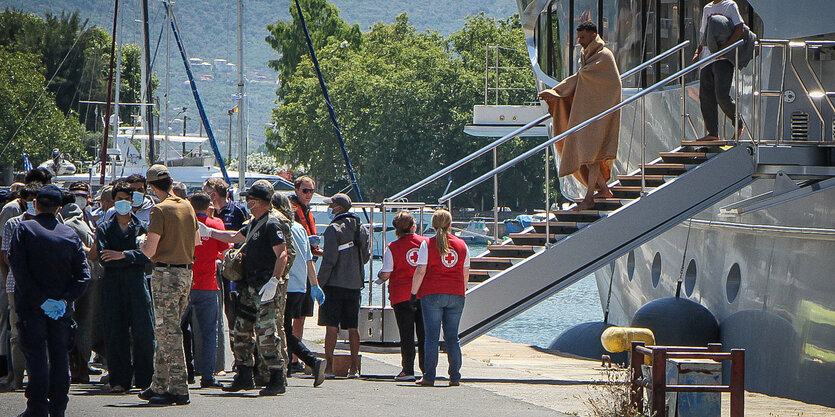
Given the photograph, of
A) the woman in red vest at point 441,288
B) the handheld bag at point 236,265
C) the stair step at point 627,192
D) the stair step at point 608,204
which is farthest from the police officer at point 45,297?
the stair step at point 627,192

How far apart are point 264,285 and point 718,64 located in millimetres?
5516

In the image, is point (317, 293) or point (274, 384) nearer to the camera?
point (274, 384)

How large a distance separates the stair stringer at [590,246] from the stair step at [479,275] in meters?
0.38

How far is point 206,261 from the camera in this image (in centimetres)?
1030

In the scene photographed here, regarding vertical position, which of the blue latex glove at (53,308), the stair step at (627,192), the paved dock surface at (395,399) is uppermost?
the stair step at (627,192)

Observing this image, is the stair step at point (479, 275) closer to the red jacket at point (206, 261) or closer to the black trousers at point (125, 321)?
the red jacket at point (206, 261)

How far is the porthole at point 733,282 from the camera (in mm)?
13906

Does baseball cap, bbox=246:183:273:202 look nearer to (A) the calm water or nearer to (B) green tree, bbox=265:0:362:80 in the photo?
(A) the calm water

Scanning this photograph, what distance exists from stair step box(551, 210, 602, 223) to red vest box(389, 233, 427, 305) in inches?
65.4

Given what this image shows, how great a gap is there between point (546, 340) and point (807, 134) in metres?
13.7

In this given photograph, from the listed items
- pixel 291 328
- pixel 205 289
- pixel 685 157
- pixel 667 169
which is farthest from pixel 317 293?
pixel 685 157

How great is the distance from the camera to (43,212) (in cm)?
849

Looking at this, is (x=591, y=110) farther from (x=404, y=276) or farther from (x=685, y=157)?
(x=404, y=276)

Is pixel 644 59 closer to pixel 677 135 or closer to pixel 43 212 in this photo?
pixel 677 135
